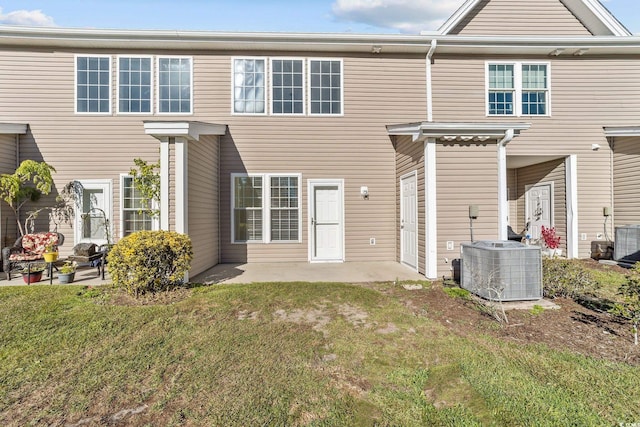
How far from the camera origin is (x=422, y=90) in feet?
26.9

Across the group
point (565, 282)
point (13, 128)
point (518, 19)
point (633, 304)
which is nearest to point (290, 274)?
point (565, 282)

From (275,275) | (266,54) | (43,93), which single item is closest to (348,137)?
(266,54)

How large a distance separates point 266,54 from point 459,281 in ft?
23.8

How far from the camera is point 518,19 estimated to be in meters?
8.34

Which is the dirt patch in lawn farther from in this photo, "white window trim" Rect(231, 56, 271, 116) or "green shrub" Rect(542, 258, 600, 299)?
"white window trim" Rect(231, 56, 271, 116)

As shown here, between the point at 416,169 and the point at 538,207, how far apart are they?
215 inches

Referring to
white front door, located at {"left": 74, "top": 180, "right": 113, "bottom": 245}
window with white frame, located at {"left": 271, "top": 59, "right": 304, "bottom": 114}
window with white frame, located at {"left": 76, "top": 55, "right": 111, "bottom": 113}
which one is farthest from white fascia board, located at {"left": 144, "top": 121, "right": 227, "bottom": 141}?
window with white frame, located at {"left": 76, "top": 55, "right": 111, "bottom": 113}

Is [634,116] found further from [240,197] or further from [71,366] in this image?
[71,366]

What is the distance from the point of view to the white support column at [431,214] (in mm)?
6081

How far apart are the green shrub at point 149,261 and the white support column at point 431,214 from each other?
4.64m

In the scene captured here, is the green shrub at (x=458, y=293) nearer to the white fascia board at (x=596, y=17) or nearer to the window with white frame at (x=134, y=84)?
the window with white frame at (x=134, y=84)

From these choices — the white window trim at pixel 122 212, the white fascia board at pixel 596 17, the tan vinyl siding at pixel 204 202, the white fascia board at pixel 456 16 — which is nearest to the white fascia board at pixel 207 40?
the white fascia board at pixel 456 16

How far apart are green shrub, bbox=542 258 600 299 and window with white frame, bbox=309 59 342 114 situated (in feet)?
19.4

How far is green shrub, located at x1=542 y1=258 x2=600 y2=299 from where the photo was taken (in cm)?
476
